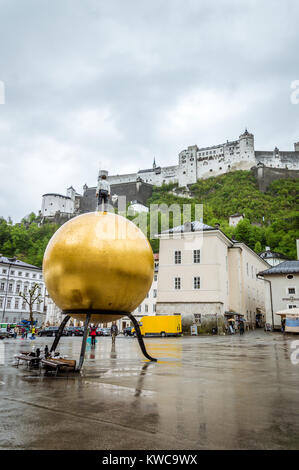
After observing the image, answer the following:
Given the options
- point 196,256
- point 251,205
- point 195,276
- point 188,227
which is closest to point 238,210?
point 251,205

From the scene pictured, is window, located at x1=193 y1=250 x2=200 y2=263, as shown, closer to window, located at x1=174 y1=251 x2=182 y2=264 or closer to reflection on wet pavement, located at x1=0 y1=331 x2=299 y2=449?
window, located at x1=174 y1=251 x2=182 y2=264

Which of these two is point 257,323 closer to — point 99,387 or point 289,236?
point 289,236

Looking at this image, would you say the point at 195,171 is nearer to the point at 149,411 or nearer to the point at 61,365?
the point at 61,365

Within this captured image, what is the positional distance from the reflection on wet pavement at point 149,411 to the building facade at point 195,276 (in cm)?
3053

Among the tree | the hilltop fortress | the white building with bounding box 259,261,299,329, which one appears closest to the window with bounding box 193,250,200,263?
the white building with bounding box 259,261,299,329

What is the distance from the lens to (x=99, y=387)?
6.77 metres

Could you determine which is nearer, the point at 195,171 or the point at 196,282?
the point at 196,282

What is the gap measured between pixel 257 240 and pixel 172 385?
90872 mm

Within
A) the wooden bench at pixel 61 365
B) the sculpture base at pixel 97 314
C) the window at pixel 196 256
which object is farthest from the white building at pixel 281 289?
the wooden bench at pixel 61 365

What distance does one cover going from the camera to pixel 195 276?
131ft

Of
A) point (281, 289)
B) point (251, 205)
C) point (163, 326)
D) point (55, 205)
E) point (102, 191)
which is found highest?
point (55, 205)

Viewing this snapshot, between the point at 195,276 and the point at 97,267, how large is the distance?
107 ft

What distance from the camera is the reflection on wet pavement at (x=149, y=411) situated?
3689 mm

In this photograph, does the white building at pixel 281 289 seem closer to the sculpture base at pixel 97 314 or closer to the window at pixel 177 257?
the window at pixel 177 257
